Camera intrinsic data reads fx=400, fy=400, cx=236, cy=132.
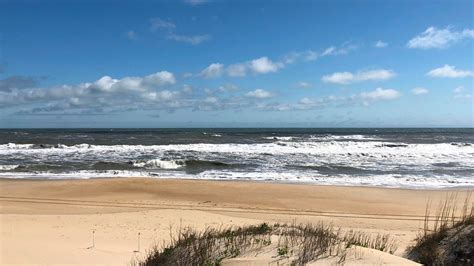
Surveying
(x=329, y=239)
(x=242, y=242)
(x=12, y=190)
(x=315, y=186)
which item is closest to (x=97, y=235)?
(x=242, y=242)

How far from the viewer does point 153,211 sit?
1171 cm

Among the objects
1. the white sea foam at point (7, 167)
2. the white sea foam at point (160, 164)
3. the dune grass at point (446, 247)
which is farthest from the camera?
the white sea foam at point (160, 164)

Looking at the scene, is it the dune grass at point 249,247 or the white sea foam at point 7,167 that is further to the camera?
the white sea foam at point 7,167

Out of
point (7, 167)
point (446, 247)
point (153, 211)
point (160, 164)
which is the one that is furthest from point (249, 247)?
point (7, 167)

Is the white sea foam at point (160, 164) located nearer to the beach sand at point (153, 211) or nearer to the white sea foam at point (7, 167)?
the beach sand at point (153, 211)

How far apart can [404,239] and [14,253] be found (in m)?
7.69

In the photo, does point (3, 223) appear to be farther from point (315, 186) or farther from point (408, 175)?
point (408, 175)

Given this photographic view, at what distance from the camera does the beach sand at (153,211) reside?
7.53m

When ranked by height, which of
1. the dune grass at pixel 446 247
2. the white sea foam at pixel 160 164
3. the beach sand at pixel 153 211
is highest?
the dune grass at pixel 446 247

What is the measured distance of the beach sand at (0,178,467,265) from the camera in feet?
24.7

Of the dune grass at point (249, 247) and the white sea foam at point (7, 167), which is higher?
the dune grass at point (249, 247)

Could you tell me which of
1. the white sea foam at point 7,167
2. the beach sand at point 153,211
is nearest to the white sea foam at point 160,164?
the beach sand at point 153,211

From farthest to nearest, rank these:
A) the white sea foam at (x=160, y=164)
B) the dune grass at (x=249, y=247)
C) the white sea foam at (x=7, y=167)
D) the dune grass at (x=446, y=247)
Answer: the white sea foam at (x=160, y=164)
the white sea foam at (x=7, y=167)
the dune grass at (x=446, y=247)
the dune grass at (x=249, y=247)

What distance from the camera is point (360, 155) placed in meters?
29.8
